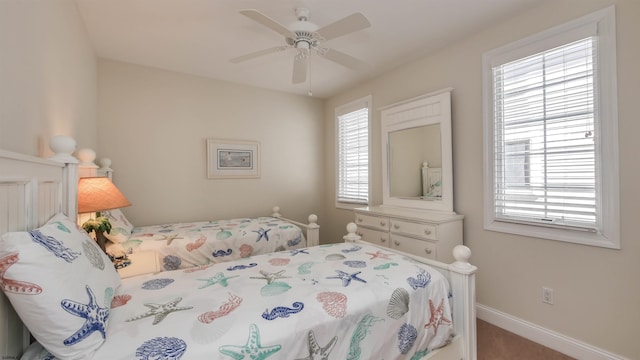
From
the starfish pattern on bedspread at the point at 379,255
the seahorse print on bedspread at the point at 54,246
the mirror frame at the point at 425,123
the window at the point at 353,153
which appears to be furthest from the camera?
the window at the point at 353,153

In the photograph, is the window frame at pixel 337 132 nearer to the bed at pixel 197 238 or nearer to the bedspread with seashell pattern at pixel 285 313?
the bed at pixel 197 238

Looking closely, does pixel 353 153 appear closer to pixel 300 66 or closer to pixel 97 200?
pixel 300 66

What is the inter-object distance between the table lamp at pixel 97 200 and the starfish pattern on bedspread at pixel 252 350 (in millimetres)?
1378

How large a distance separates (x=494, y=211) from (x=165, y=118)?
144 inches

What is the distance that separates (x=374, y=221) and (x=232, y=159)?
2087 mm


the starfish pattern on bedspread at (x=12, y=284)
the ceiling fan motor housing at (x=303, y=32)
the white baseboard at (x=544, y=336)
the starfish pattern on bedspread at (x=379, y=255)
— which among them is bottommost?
the white baseboard at (x=544, y=336)

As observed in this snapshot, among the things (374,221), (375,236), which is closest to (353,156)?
(374,221)

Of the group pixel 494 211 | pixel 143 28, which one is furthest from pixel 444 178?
pixel 143 28

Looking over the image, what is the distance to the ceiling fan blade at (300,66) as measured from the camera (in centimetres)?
219

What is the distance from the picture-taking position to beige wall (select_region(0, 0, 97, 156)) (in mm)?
1104

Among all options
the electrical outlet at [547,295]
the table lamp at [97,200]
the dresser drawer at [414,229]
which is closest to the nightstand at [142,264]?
the table lamp at [97,200]

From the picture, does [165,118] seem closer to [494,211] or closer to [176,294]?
[176,294]

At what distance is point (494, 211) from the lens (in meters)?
2.38

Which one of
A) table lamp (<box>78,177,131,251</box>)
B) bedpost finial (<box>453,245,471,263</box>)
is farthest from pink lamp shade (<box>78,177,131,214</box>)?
bedpost finial (<box>453,245,471,263</box>)
